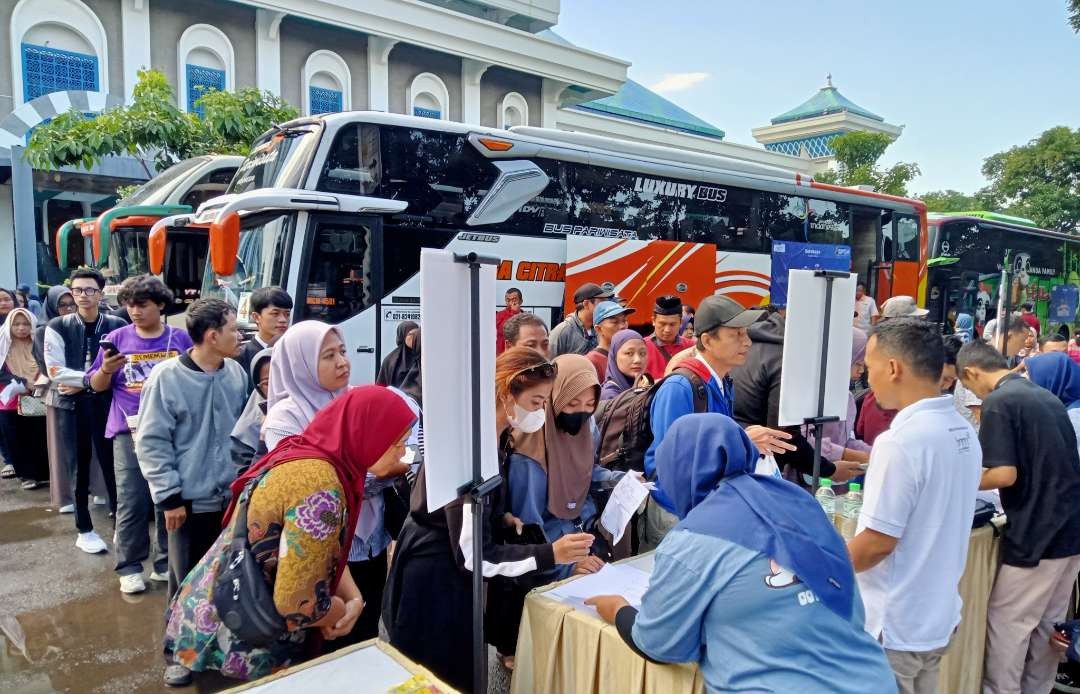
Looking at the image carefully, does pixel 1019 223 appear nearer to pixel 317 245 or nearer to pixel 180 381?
pixel 317 245

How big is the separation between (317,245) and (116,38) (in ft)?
52.5

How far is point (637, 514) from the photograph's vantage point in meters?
3.32

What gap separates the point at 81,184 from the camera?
17219 mm

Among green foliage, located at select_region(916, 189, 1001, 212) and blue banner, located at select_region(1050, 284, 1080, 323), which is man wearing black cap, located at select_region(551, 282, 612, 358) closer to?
blue banner, located at select_region(1050, 284, 1080, 323)

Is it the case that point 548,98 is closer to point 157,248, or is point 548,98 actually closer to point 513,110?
point 513,110

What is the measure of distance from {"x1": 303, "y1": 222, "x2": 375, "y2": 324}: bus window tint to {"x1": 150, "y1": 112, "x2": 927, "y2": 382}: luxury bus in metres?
0.01

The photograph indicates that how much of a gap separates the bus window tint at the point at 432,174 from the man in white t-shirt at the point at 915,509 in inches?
238

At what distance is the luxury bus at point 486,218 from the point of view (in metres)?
7.02

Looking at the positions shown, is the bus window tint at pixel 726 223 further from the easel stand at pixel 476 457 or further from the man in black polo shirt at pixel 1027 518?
the easel stand at pixel 476 457

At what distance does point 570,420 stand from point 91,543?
13.6 ft

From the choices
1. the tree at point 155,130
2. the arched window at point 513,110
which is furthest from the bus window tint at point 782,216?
the arched window at point 513,110

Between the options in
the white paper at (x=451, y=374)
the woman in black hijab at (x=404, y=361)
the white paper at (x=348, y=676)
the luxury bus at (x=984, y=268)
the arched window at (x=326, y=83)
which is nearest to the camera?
the white paper at (x=348, y=676)

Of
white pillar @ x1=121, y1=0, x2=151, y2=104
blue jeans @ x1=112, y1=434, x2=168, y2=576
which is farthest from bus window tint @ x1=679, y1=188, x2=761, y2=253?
white pillar @ x1=121, y1=0, x2=151, y2=104

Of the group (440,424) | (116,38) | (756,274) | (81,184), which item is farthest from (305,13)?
(440,424)
